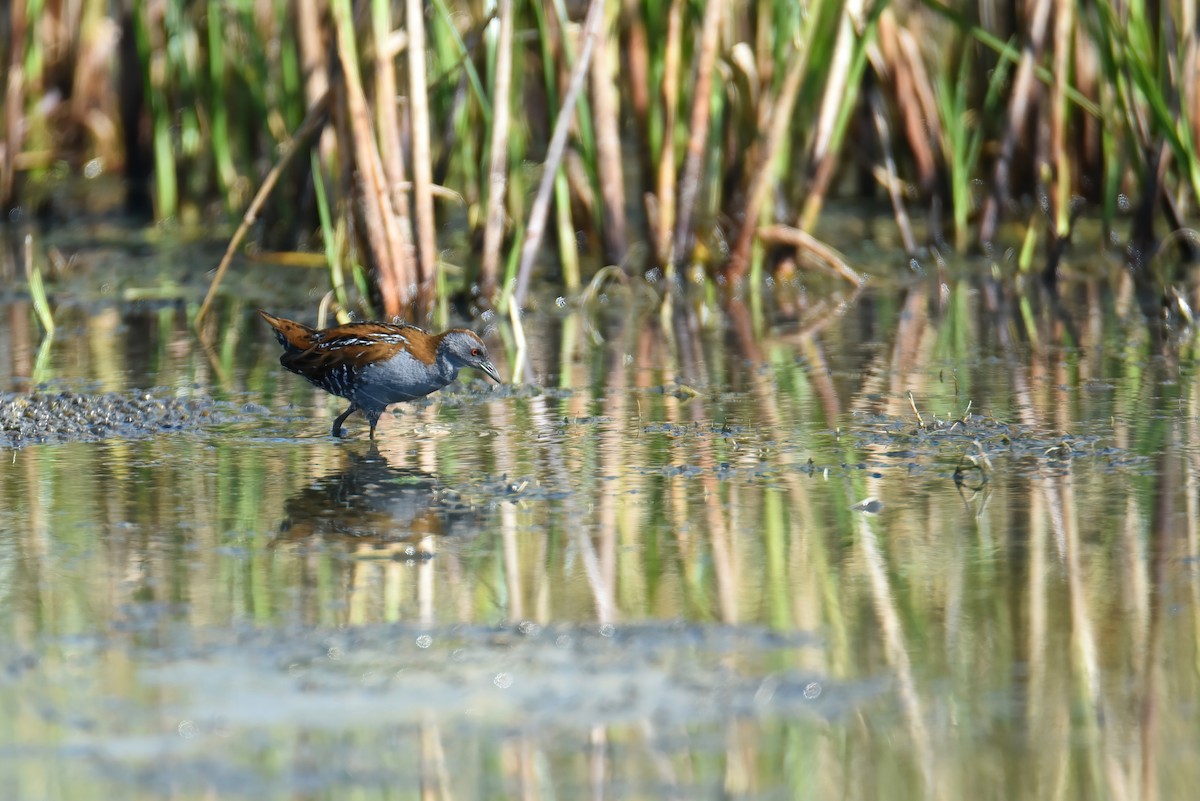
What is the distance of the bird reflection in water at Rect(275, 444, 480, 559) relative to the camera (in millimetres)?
4656

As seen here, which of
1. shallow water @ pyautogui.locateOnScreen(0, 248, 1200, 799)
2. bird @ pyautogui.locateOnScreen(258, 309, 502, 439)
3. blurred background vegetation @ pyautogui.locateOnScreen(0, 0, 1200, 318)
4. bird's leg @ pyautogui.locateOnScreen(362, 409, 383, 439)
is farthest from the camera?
blurred background vegetation @ pyautogui.locateOnScreen(0, 0, 1200, 318)

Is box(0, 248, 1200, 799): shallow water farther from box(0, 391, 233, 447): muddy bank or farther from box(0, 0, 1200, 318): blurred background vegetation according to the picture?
box(0, 0, 1200, 318): blurred background vegetation

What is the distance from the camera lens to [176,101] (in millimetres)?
11414

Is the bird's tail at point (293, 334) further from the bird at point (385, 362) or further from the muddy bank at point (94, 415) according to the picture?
the muddy bank at point (94, 415)

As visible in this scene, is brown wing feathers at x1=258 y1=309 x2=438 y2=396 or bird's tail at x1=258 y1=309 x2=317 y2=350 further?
bird's tail at x1=258 y1=309 x2=317 y2=350

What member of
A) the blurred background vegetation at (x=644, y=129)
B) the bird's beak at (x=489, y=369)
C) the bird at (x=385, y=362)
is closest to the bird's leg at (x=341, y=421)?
the bird at (x=385, y=362)

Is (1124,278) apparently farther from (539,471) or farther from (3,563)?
(3,563)

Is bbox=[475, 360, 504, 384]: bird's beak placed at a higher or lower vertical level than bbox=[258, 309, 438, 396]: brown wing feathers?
lower

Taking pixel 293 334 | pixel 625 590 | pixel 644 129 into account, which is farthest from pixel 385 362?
pixel 644 129

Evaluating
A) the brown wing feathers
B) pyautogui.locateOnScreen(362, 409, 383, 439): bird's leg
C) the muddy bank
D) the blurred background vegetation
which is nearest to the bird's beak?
the brown wing feathers

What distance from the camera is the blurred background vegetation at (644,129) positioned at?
786cm

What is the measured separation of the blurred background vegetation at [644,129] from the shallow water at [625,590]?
130 centimetres

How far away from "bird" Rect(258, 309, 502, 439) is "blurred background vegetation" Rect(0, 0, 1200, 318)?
166 cm

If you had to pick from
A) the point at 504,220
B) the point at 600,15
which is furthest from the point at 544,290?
the point at 600,15
